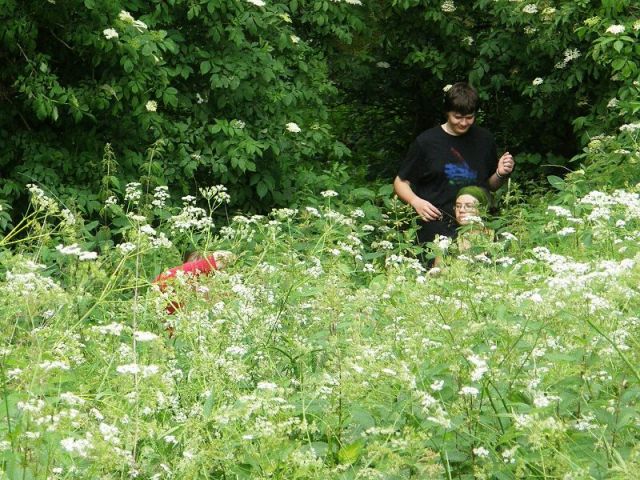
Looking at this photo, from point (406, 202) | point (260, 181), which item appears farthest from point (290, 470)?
point (260, 181)

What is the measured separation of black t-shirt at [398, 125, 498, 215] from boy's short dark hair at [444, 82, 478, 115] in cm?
22

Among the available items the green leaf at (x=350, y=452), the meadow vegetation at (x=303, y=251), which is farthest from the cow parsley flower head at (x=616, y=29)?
the green leaf at (x=350, y=452)

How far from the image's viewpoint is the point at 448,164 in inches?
285

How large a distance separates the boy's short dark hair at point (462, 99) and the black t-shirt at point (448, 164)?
22 cm

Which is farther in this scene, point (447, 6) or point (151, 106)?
point (447, 6)

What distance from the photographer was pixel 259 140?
873cm

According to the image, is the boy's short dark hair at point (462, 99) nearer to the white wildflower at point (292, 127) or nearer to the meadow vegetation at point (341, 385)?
the white wildflower at point (292, 127)

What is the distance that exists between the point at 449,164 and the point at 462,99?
0.43 meters

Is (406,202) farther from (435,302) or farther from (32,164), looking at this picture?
(435,302)

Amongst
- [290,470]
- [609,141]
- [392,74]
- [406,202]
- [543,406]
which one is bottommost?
[392,74]

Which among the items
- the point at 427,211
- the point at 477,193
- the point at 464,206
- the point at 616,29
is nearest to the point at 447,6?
the point at 616,29

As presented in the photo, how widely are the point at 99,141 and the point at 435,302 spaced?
5.37m

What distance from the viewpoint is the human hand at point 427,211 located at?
23.0 ft

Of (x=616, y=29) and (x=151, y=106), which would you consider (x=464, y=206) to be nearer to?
(x=616, y=29)
